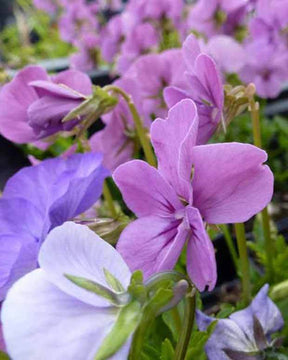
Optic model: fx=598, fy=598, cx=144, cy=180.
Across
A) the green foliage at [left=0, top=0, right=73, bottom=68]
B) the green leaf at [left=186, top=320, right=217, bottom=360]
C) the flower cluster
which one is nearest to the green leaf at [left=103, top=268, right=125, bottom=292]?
the flower cluster

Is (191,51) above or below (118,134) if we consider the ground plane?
above

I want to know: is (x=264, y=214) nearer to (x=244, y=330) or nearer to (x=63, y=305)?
(x=244, y=330)

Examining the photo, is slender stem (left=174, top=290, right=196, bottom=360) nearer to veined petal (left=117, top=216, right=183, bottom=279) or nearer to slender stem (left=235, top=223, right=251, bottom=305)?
veined petal (left=117, top=216, right=183, bottom=279)

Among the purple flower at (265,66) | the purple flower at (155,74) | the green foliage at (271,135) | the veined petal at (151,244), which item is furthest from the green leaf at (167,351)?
the green foliage at (271,135)

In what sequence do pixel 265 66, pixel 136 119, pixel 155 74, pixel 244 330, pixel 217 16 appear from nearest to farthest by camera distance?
pixel 244 330 → pixel 136 119 → pixel 155 74 → pixel 265 66 → pixel 217 16

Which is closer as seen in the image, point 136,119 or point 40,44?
point 136,119

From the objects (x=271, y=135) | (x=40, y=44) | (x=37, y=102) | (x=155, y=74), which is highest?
(x=37, y=102)

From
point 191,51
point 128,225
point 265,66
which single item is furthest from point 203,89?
point 265,66
